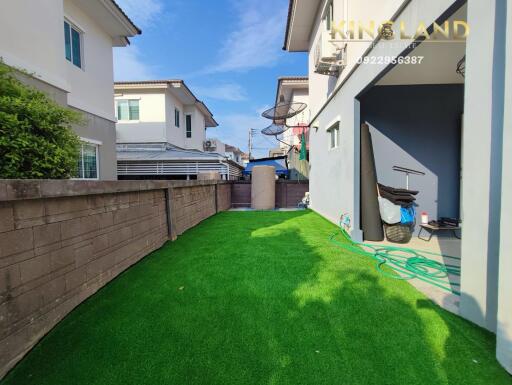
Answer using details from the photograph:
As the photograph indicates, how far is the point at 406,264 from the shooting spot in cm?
378

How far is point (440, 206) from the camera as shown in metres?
5.87

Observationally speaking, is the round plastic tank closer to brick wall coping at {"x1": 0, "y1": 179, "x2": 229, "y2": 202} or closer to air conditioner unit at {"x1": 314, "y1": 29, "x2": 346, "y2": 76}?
air conditioner unit at {"x1": 314, "y1": 29, "x2": 346, "y2": 76}

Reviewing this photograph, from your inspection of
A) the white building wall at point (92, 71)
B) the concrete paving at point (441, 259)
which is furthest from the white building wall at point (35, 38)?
the concrete paving at point (441, 259)

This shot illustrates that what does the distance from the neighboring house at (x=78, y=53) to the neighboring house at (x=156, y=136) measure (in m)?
4.08

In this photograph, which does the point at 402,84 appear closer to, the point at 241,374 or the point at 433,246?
the point at 433,246

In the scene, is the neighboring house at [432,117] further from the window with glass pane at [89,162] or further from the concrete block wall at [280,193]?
the window with glass pane at [89,162]

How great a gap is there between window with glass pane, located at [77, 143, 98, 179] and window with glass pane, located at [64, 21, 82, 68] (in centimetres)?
269

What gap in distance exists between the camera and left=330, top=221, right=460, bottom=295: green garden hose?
3307 millimetres

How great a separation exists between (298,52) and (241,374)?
12.1 meters

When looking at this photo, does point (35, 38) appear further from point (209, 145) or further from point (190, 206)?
point (209, 145)

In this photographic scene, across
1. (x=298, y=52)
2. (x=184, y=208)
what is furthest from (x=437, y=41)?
(x=298, y=52)

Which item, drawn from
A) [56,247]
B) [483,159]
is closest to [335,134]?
[483,159]

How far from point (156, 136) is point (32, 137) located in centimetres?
1409

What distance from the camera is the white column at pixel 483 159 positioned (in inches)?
79.2
